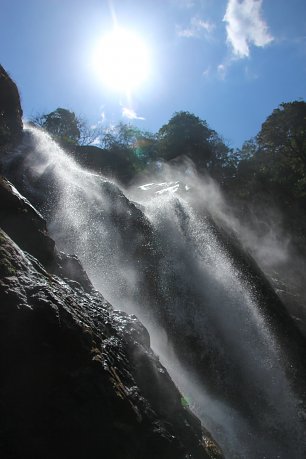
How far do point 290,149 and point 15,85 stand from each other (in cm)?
2401

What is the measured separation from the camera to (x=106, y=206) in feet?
59.6

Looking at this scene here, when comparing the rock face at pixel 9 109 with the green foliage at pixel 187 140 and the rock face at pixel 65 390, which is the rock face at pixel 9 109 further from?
the green foliage at pixel 187 140

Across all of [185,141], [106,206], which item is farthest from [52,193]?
[185,141]

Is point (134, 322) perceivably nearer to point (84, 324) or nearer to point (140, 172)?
point (84, 324)

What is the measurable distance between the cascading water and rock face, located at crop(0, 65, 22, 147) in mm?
1075

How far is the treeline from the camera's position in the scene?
108 feet

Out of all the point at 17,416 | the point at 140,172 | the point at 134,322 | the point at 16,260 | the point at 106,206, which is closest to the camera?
the point at 17,416

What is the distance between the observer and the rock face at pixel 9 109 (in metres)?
20.4

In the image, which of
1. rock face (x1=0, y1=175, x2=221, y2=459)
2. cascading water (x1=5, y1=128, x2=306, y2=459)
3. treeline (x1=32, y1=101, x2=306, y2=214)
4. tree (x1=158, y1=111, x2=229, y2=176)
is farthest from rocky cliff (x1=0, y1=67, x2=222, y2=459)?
tree (x1=158, y1=111, x2=229, y2=176)

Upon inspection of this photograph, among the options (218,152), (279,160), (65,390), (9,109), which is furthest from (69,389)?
(218,152)

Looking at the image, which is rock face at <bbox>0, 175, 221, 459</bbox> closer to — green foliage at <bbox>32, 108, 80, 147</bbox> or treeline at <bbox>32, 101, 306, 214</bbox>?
treeline at <bbox>32, 101, 306, 214</bbox>

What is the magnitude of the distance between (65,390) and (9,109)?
19737 mm

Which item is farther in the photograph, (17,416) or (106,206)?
(106,206)

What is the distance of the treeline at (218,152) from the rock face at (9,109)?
11.2 m
